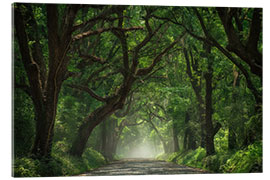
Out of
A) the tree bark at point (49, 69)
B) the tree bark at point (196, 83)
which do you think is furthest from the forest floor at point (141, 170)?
the tree bark at point (196, 83)

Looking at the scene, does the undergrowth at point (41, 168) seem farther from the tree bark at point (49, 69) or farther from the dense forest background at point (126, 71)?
the tree bark at point (49, 69)

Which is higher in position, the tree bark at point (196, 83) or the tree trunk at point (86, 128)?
the tree bark at point (196, 83)

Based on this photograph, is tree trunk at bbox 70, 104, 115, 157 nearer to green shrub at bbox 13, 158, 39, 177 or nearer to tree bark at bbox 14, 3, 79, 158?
tree bark at bbox 14, 3, 79, 158

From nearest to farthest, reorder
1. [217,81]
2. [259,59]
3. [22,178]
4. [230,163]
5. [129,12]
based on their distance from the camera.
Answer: [22,178] < [259,59] < [230,163] < [129,12] < [217,81]

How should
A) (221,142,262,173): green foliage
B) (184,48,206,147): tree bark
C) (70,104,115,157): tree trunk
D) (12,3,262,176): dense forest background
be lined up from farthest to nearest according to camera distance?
(184,48,206,147): tree bark
(70,104,115,157): tree trunk
(12,3,262,176): dense forest background
(221,142,262,173): green foliage

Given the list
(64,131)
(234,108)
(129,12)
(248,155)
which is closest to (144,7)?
(129,12)

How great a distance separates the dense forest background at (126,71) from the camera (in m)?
10.5

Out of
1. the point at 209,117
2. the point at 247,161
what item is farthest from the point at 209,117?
the point at 247,161

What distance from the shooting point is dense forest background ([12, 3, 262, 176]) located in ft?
34.6

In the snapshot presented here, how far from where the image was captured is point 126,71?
48.5ft

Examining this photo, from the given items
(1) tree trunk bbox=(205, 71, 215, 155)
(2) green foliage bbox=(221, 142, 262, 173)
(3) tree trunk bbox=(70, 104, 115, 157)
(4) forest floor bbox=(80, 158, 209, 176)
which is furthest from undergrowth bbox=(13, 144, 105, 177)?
(1) tree trunk bbox=(205, 71, 215, 155)

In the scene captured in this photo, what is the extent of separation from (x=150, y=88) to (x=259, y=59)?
10.1 meters

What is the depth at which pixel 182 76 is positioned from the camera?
63.1ft
